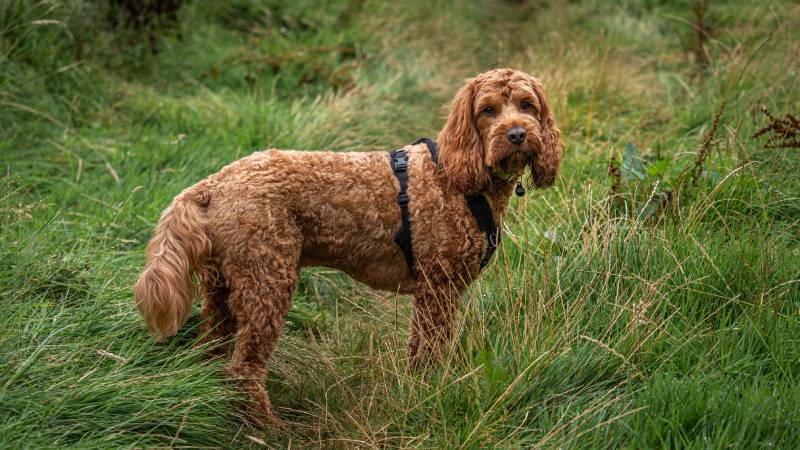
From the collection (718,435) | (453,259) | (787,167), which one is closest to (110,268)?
(453,259)

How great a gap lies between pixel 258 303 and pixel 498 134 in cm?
148

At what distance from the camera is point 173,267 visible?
3359mm

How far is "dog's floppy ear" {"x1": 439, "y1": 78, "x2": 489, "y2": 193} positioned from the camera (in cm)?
380

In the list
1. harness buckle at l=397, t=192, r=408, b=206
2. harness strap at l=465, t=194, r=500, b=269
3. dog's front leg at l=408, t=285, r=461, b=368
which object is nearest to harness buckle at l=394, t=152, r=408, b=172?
harness buckle at l=397, t=192, r=408, b=206

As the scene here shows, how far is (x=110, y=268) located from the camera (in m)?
4.22

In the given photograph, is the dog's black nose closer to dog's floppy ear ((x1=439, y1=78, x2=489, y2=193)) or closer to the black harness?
dog's floppy ear ((x1=439, y1=78, x2=489, y2=193))

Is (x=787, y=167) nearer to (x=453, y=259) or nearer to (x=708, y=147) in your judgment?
(x=708, y=147)

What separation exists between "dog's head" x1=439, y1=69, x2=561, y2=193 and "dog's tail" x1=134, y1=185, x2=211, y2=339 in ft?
4.39

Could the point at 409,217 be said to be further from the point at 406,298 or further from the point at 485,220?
the point at 406,298

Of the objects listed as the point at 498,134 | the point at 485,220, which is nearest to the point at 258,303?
the point at 485,220

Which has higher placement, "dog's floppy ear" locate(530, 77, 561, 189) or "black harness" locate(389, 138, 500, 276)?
"dog's floppy ear" locate(530, 77, 561, 189)

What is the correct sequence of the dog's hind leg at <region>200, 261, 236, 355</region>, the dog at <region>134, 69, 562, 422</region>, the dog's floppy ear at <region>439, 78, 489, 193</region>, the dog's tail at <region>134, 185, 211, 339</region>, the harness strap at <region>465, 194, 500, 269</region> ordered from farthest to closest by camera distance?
the harness strap at <region>465, 194, 500, 269</region> < the dog's floppy ear at <region>439, 78, 489, 193</region> < the dog's hind leg at <region>200, 261, 236, 355</region> < the dog at <region>134, 69, 562, 422</region> < the dog's tail at <region>134, 185, 211, 339</region>

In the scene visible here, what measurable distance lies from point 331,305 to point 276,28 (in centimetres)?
517

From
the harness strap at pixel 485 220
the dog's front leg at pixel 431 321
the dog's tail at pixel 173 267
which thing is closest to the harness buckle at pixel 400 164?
the harness strap at pixel 485 220
